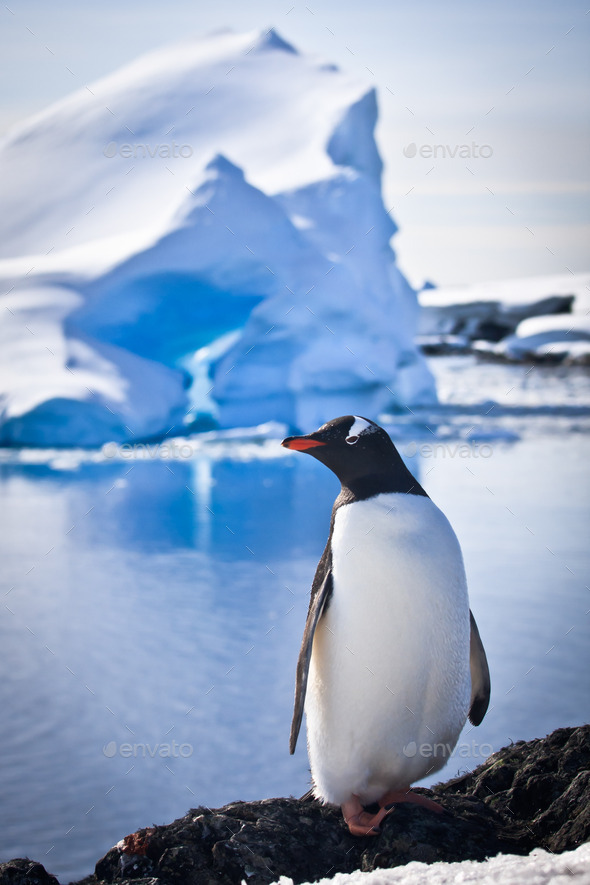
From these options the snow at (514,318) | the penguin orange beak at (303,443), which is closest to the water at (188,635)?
the penguin orange beak at (303,443)

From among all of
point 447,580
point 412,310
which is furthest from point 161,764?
point 412,310

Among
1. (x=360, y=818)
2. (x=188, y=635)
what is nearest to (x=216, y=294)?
(x=188, y=635)

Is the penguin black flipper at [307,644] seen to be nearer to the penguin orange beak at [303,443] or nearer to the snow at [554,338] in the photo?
the penguin orange beak at [303,443]

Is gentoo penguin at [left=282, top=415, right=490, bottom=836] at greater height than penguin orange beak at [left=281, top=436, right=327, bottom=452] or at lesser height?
lesser

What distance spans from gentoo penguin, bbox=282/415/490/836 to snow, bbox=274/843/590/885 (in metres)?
0.27

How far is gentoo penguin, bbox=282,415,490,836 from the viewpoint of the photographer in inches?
72.2

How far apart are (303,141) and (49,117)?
5522 millimetres

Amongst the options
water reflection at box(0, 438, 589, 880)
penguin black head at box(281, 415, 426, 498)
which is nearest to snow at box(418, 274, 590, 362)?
water reflection at box(0, 438, 589, 880)

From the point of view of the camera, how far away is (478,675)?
209 centimetres

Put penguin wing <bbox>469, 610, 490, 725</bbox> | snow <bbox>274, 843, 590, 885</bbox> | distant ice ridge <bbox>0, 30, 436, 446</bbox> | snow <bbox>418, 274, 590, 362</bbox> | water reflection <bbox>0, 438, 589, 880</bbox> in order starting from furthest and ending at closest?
snow <bbox>418, 274, 590, 362</bbox>
distant ice ridge <bbox>0, 30, 436, 446</bbox>
water reflection <bbox>0, 438, 589, 880</bbox>
penguin wing <bbox>469, 610, 490, 725</bbox>
snow <bbox>274, 843, 590, 885</bbox>

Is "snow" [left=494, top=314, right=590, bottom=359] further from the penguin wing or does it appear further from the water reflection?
the penguin wing

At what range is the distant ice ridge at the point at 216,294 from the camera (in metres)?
10.1

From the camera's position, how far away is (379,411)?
1217 cm

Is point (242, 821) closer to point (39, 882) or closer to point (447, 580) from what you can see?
point (39, 882)
